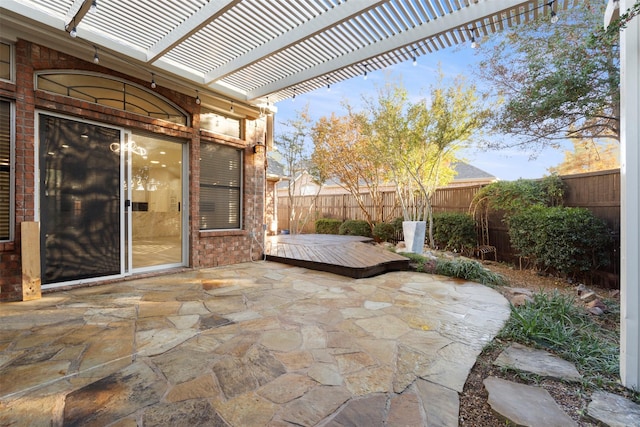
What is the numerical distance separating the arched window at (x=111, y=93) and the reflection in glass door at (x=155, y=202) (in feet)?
1.34

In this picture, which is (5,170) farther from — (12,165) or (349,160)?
(349,160)

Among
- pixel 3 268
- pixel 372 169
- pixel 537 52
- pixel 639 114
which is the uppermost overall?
pixel 537 52

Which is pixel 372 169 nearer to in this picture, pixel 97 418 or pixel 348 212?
pixel 348 212

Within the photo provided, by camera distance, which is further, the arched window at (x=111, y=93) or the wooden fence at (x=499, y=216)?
the wooden fence at (x=499, y=216)

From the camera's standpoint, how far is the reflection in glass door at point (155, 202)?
4391mm

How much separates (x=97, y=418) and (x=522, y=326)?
3023mm

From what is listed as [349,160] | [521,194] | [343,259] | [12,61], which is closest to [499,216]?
[521,194]

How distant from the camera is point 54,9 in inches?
118

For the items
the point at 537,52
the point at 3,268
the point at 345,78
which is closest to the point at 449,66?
the point at 537,52

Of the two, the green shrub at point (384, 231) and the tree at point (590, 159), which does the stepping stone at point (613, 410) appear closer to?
the green shrub at point (384, 231)

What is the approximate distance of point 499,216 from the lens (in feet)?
20.9

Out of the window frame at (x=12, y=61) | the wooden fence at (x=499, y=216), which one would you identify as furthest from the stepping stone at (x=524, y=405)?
the window frame at (x=12, y=61)

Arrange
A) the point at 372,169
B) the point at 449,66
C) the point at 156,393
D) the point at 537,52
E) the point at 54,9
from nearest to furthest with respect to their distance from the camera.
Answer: the point at 156,393, the point at 54,9, the point at 537,52, the point at 449,66, the point at 372,169

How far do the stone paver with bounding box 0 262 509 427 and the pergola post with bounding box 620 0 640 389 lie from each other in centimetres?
82
